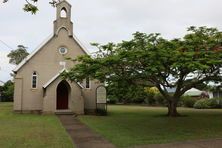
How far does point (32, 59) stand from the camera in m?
29.3

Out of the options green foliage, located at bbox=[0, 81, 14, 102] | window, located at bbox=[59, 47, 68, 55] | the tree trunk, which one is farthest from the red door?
green foliage, located at bbox=[0, 81, 14, 102]

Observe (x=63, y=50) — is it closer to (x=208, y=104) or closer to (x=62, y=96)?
(x=62, y=96)

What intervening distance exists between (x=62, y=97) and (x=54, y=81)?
3.35 metres

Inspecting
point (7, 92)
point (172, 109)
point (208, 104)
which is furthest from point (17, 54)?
point (172, 109)

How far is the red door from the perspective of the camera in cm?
3075

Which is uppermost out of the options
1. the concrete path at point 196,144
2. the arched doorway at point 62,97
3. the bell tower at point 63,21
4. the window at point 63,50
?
the bell tower at point 63,21

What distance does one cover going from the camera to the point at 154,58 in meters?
15.1

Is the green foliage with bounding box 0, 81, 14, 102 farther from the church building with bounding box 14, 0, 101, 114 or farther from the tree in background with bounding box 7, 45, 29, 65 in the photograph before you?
Answer: the church building with bounding box 14, 0, 101, 114

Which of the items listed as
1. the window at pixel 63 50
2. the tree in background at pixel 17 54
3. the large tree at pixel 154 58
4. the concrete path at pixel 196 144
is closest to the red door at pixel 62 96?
the window at pixel 63 50

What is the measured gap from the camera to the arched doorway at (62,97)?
30.7 m

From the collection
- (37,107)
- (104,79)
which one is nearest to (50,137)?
(104,79)

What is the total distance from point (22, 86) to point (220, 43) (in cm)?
1921

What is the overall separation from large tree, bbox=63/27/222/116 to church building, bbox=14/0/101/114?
24.7ft

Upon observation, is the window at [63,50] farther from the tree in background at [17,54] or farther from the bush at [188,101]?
the tree in background at [17,54]
